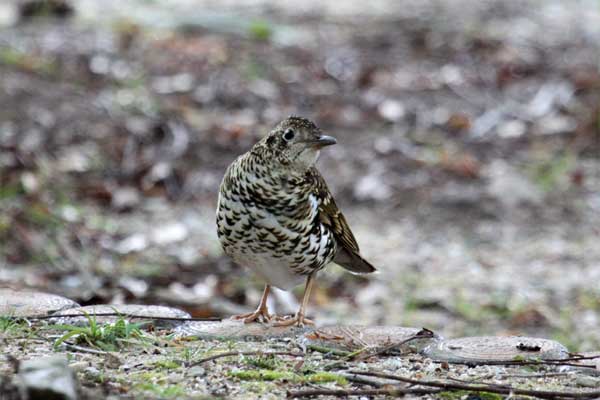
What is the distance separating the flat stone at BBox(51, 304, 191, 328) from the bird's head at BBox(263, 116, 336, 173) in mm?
750

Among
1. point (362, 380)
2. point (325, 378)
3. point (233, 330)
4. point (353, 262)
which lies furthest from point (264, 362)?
point (353, 262)

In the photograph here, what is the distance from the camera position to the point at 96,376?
3.39 meters

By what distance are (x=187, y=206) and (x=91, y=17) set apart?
4.84 m

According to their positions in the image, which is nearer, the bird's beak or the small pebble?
the small pebble

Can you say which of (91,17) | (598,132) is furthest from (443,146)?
(91,17)

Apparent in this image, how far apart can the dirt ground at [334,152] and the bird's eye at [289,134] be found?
2080 mm

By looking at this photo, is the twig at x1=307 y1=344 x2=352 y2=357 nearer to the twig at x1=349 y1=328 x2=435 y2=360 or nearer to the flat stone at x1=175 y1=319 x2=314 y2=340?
the twig at x1=349 y1=328 x2=435 y2=360

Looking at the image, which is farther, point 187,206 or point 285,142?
point 187,206

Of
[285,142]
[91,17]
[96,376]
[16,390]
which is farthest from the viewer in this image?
[91,17]

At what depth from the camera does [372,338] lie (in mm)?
4148

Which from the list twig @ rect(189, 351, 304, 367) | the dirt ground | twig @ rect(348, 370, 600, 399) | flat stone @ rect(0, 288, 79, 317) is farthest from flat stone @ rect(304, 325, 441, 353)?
the dirt ground

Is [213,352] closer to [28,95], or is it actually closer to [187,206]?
[187,206]

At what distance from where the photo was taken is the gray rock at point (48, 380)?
9.68ft

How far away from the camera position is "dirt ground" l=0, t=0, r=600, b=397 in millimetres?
6871
